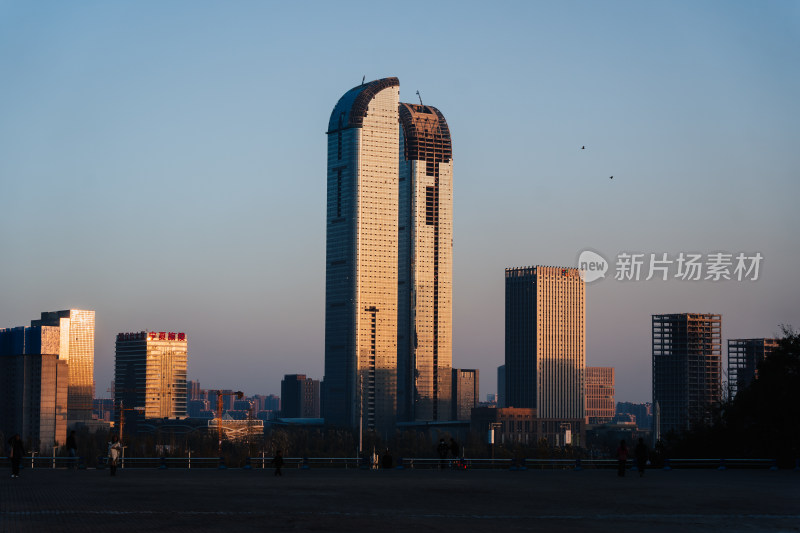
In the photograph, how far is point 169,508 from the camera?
3719cm

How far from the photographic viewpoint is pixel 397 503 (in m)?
39.8

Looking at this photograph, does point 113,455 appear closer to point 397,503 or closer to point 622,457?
point 397,503

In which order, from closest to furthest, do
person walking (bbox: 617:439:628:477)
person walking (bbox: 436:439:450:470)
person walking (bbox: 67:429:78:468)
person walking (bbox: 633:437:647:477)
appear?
person walking (bbox: 617:439:628:477) → person walking (bbox: 633:437:647:477) → person walking (bbox: 67:429:78:468) → person walking (bbox: 436:439:450:470)

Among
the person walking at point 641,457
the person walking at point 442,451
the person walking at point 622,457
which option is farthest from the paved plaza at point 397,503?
the person walking at point 442,451

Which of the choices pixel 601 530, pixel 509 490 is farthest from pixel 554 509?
pixel 509 490

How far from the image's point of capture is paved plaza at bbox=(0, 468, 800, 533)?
107ft

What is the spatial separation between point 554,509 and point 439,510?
12.8 feet

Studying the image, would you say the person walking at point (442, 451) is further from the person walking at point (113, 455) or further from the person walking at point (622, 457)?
the person walking at point (113, 455)

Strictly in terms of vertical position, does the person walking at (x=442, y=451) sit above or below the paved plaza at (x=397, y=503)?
below

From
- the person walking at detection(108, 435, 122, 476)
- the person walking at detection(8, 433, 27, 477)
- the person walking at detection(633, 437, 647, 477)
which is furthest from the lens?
the person walking at detection(633, 437, 647, 477)

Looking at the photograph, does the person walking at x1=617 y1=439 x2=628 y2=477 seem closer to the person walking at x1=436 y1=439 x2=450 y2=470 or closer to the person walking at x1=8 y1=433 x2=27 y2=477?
the person walking at x1=436 y1=439 x2=450 y2=470

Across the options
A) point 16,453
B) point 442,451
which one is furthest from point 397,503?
point 442,451

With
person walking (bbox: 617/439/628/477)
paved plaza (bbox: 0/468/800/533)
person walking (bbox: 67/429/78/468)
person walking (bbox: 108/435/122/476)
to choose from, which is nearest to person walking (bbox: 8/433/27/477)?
paved plaza (bbox: 0/468/800/533)

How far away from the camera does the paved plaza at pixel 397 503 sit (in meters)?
32.5
